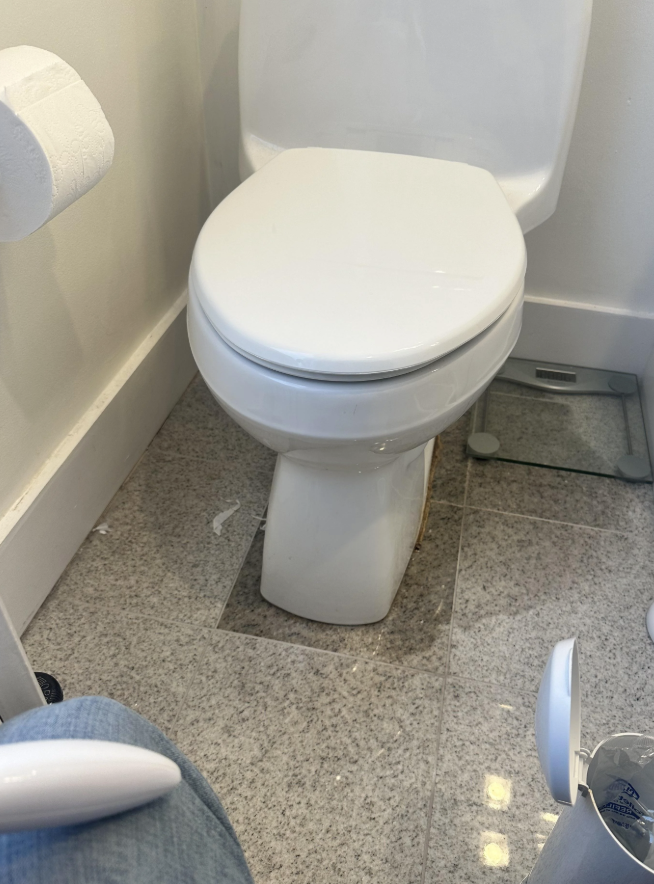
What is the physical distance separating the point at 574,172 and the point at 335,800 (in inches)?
39.0

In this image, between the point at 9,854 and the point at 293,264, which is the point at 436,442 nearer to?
the point at 293,264

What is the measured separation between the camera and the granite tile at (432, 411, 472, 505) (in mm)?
1146

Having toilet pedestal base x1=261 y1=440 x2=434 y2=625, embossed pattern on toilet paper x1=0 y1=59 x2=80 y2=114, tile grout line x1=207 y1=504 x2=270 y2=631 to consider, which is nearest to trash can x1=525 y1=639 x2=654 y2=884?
toilet pedestal base x1=261 y1=440 x2=434 y2=625

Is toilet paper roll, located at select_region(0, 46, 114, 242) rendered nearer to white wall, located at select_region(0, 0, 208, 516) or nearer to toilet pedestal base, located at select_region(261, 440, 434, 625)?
white wall, located at select_region(0, 0, 208, 516)

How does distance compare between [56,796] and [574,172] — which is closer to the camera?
[56,796]

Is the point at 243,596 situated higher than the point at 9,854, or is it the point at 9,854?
the point at 9,854

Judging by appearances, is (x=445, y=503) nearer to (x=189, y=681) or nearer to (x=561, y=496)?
(x=561, y=496)

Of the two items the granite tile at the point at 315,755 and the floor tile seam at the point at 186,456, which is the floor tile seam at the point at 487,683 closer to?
the granite tile at the point at 315,755

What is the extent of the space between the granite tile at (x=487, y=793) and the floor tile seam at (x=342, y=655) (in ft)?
0.11

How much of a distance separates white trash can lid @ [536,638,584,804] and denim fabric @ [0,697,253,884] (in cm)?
21

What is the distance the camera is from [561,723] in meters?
0.47

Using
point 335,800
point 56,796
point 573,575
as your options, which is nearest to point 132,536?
point 335,800

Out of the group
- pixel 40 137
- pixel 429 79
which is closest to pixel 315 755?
pixel 40 137

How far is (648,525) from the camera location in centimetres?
Result: 110
